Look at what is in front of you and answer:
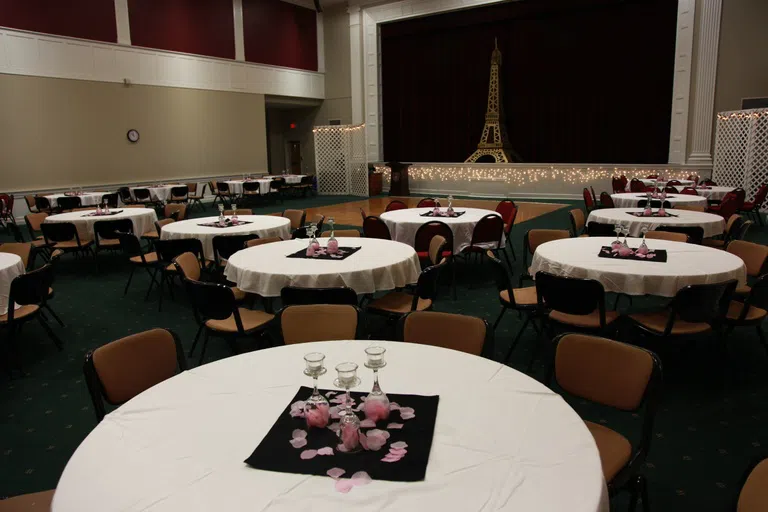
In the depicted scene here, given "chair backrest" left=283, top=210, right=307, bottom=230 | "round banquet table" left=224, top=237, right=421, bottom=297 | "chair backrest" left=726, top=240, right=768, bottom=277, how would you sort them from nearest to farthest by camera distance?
"round banquet table" left=224, top=237, right=421, bottom=297 → "chair backrest" left=726, top=240, right=768, bottom=277 → "chair backrest" left=283, top=210, right=307, bottom=230

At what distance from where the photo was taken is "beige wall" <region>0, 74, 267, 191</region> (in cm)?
1169

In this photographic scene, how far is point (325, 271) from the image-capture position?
3834 millimetres

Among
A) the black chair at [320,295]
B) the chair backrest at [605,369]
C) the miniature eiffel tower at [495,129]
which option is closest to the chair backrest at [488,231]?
the black chair at [320,295]

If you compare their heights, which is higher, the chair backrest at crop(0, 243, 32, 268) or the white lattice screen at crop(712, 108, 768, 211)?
the white lattice screen at crop(712, 108, 768, 211)

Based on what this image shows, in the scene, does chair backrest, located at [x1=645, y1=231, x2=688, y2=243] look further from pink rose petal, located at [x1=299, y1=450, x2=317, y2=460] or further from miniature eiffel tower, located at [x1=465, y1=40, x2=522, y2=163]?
miniature eiffel tower, located at [x1=465, y1=40, x2=522, y2=163]

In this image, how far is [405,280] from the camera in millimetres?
4137

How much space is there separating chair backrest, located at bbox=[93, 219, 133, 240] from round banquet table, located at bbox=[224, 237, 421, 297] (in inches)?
125

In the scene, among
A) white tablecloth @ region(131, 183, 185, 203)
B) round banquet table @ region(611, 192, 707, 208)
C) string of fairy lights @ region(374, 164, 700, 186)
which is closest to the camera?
round banquet table @ region(611, 192, 707, 208)

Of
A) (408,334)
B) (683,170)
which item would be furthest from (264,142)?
(408,334)

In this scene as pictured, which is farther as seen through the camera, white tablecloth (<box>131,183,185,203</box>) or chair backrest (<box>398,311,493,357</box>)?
white tablecloth (<box>131,183,185,203</box>)

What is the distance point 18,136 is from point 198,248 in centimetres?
888

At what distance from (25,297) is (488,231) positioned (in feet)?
14.3

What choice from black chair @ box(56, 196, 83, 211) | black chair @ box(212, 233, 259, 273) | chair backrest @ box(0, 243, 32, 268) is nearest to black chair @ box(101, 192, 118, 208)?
black chair @ box(56, 196, 83, 211)

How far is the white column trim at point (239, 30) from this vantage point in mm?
15523
